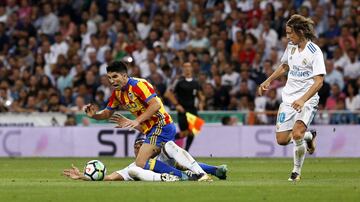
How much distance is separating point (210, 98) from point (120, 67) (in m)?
12.0

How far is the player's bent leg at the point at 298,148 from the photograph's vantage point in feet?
47.4

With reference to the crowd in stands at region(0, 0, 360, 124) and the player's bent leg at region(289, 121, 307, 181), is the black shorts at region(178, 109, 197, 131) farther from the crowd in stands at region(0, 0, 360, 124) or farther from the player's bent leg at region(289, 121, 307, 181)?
the player's bent leg at region(289, 121, 307, 181)

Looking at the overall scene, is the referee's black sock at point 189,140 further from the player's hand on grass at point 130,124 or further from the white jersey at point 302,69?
the player's hand on grass at point 130,124

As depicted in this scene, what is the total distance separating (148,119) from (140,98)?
0.32m

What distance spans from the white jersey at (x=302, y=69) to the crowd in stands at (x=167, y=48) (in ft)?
33.8

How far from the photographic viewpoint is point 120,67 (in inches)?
571

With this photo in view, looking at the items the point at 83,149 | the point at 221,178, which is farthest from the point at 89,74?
the point at 221,178

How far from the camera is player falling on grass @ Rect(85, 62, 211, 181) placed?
14.4m

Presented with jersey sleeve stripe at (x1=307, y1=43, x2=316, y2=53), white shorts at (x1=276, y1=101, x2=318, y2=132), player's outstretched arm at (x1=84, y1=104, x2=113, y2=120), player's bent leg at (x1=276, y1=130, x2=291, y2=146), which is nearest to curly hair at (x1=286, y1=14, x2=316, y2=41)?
jersey sleeve stripe at (x1=307, y1=43, x2=316, y2=53)

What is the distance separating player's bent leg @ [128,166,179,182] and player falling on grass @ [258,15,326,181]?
1.72 metres

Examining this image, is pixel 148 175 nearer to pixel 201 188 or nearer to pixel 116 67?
pixel 116 67

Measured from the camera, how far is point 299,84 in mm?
14742

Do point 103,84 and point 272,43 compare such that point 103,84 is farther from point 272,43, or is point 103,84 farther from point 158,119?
point 158,119

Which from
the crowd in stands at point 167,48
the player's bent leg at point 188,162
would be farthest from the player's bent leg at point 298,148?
the crowd in stands at point 167,48
